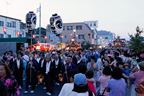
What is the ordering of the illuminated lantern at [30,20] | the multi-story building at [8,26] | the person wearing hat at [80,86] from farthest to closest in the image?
the multi-story building at [8,26] < the illuminated lantern at [30,20] < the person wearing hat at [80,86]

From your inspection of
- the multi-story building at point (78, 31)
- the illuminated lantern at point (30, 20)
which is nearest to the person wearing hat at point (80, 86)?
the illuminated lantern at point (30, 20)

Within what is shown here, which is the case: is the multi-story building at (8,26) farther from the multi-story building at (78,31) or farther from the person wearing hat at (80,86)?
the person wearing hat at (80,86)

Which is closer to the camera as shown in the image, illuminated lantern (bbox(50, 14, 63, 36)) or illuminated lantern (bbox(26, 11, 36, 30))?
illuminated lantern (bbox(50, 14, 63, 36))

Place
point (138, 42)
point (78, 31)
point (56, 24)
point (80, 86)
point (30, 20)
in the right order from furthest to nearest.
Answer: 1. point (78, 31)
2. point (138, 42)
3. point (30, 20)
4. point (56, 24)
5. point (80, 86)

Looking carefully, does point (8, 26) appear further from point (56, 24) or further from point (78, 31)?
point (56, 24)

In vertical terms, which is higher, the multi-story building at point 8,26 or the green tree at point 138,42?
the multi-story building at point 8,26

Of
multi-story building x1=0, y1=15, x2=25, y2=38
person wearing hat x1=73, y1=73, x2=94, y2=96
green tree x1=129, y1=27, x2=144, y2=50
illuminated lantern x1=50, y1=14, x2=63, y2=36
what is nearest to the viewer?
person wearing hat x1=73, y1=73, x2=94, y2=96

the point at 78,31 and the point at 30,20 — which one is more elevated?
the point at 78,31

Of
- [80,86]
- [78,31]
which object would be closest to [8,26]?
[78,31]

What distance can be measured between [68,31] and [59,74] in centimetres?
3749

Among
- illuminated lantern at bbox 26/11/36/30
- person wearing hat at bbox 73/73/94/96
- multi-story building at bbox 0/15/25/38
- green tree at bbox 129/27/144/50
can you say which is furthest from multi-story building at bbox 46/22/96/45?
person wearing hat at bbox 73/73/94/96

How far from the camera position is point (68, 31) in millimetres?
46688

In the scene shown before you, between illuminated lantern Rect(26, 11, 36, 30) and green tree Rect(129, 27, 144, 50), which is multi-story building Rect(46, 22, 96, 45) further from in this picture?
illuminated lantern Rect(26, 11, 36, 30)

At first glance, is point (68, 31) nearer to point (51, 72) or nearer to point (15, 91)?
point (51, 72)
